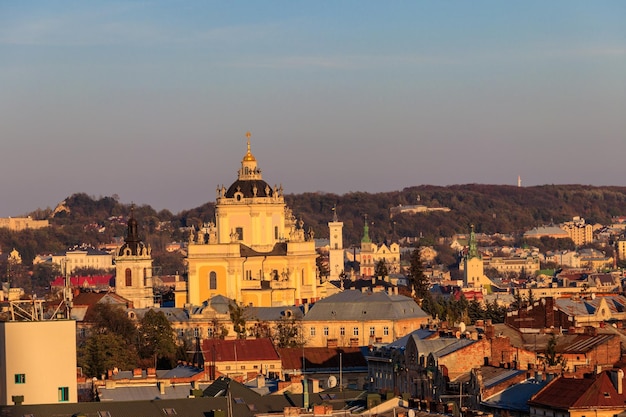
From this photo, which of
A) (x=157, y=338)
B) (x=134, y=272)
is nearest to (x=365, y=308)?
(x=157, y=338)

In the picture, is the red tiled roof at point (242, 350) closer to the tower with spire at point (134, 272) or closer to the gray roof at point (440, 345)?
the gray roof at point (440, 345)

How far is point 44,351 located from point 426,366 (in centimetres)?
2182

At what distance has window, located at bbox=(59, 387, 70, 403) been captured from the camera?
184 feet

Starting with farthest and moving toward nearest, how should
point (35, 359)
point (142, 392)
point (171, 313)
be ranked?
point (171, 313)
point (142, 392)
point (35, 359)

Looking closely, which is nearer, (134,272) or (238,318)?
(238,318)

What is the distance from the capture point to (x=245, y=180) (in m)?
134

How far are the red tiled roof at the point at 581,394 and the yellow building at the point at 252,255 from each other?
65.9 m

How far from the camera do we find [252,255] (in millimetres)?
129000

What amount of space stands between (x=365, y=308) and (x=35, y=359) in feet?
198

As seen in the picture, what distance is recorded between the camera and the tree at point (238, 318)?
113688mm

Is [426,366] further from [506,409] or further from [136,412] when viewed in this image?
[136,412]

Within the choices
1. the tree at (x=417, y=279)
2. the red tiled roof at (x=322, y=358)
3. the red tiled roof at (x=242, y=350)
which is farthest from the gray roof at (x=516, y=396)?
the tree at (x=417, y=279)

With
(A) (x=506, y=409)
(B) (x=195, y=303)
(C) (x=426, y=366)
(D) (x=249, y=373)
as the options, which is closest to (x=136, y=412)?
(A) (x=506, y=409)

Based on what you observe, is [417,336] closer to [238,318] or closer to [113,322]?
[238,318]
